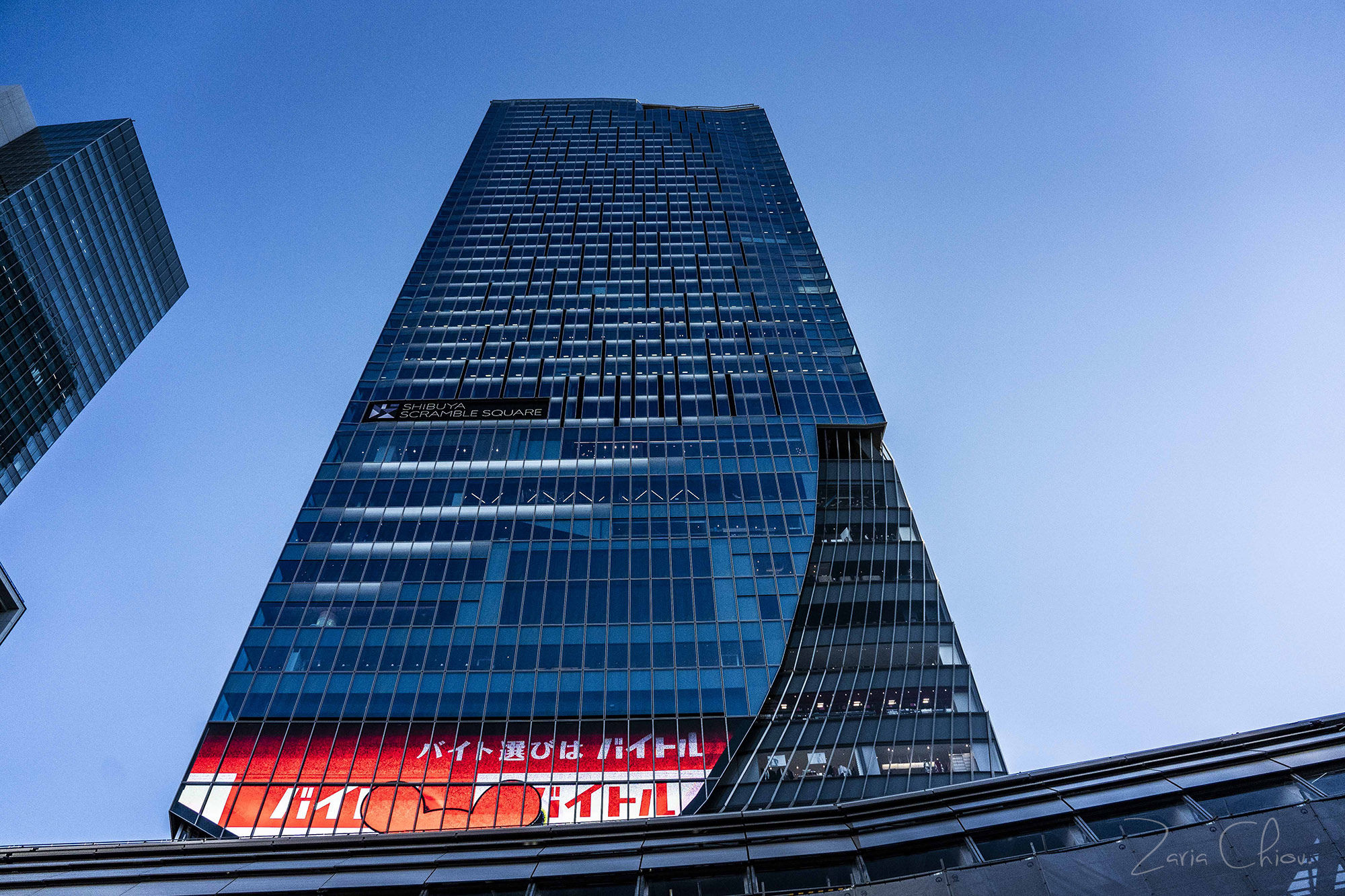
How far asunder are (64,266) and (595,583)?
109230 millimetres

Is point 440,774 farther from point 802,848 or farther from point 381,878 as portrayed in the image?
point 802,848

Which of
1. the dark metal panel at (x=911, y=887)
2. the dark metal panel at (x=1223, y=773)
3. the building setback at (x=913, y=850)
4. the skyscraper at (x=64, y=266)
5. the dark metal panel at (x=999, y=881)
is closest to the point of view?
the building setback at (x=913, y=850)

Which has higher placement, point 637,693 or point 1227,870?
point 637,693

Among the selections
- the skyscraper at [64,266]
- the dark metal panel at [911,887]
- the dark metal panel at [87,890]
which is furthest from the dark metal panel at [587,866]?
the skyscraper at [64,266]

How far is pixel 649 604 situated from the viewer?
44.1 meters

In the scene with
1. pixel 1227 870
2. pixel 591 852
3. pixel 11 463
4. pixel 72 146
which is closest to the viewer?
pixel 1227 870

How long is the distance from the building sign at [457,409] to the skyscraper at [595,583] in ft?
0.78

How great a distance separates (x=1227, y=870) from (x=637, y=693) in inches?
1068

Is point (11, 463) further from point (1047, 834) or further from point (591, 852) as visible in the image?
point (1047, 834)

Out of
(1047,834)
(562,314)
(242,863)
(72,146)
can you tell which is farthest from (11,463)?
(1047,834)

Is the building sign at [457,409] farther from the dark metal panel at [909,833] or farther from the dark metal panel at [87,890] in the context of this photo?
the dark metal panel at [909,833]

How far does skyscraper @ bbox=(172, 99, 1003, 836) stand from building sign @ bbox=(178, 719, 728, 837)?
12cm

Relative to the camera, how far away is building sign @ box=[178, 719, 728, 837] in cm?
3366

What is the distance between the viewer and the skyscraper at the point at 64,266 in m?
101
